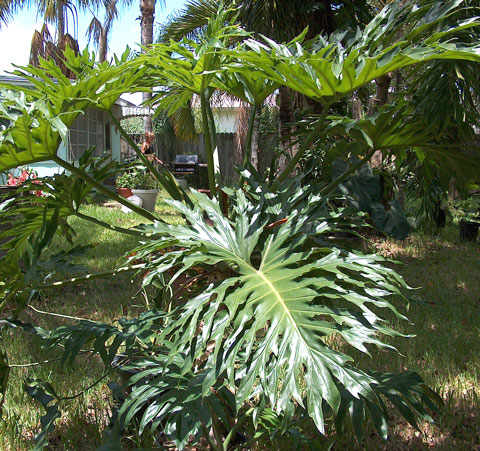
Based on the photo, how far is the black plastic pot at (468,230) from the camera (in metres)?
6.32

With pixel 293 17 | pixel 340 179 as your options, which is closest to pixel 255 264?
pixel 340 179

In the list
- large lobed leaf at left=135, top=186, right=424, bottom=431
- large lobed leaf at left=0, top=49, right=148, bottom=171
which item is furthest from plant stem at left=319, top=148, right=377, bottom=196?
large lobed leaf at left=0, top=49, right=148, bottom=171

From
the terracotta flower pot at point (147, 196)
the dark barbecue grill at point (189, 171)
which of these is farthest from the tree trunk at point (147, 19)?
the dark barbecue grill at point (189, 171)

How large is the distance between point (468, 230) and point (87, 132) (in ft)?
29.4

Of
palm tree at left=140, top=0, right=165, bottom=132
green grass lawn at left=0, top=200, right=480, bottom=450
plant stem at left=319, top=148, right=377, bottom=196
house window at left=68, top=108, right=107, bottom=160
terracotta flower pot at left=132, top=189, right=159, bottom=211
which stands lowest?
green grass lawn at left=0, top=200, right=480, bottom=450

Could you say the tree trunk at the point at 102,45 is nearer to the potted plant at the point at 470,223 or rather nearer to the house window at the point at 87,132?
the house window at the point at 87,132

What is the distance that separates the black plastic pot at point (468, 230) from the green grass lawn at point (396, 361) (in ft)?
4.20

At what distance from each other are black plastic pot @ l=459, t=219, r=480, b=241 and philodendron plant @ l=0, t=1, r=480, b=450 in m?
5.14

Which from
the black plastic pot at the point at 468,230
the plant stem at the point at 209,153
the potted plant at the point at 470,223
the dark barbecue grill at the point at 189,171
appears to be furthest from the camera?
the dark barbecue grill at the point at 189,171

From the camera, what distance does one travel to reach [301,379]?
7.75 feet

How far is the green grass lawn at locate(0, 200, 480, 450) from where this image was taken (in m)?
1.96

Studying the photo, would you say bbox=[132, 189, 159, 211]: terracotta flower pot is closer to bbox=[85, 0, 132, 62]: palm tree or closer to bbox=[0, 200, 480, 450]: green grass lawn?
bbox=[0, 200, 480, 450]: green grass lawn

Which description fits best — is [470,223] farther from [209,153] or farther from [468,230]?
[209,153]

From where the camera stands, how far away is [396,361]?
104 inches
